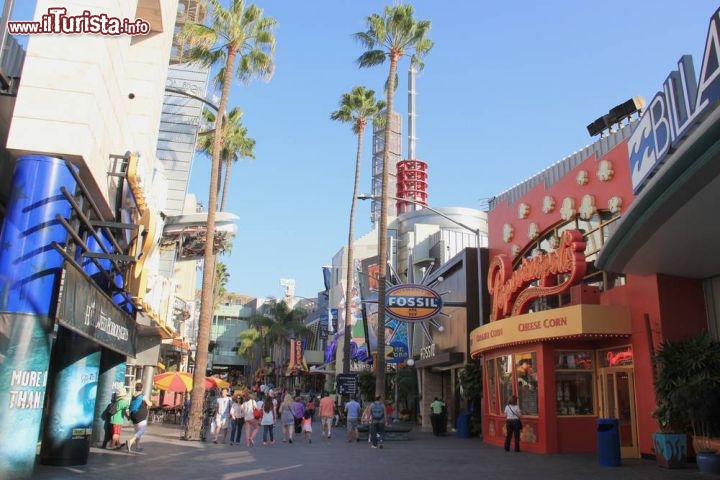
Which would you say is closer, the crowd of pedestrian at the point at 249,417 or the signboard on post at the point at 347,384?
the crowd of pedestrian at the point at 249,417

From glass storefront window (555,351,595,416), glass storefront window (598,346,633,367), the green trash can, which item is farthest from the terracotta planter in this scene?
glass storefront window (555,351,595,416)

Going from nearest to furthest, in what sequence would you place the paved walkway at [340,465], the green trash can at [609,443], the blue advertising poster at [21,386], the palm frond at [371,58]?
the blue advertising poster at [21,386] < the paved walkway at [340,465] < the green trash can at [609,443] < the palm frond at [371,58]

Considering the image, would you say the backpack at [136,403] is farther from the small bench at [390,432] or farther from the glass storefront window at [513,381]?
the glass storefront window at [513,381]

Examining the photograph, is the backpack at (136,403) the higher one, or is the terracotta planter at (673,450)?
the backpack at (136,403)

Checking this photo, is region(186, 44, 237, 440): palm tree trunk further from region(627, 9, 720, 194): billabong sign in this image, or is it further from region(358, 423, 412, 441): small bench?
region(627, 9, 720, 194): billabong sign

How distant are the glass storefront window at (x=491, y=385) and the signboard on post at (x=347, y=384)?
11344 mm

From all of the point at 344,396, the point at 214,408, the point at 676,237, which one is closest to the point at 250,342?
the point at 344,396

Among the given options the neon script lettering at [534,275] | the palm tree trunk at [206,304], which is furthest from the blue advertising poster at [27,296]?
the neon script lettering at [534,275]

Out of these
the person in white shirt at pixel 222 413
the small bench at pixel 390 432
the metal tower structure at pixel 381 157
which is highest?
the metal tower structure at pixel 381 157

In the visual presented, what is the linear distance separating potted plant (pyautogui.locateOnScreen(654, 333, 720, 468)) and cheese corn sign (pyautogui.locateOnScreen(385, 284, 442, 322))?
38.0 ft

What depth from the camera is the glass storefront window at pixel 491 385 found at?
21556mm

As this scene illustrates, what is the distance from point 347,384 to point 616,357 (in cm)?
1758

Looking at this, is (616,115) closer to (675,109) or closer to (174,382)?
(675,109)

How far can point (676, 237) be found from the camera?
484 inches
